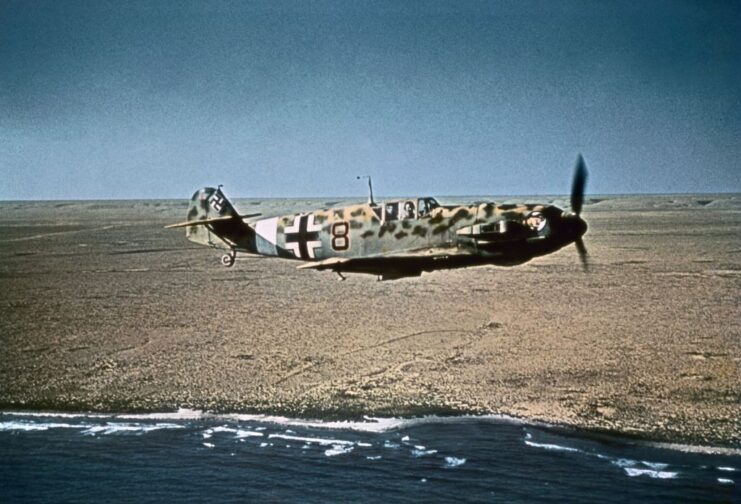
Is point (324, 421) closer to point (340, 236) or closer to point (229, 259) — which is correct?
point (340, 236)

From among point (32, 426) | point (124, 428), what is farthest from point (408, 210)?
point (32, 426)

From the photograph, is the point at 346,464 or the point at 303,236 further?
the point at 346,464

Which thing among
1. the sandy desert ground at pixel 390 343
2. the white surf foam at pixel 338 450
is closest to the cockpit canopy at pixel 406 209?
the white surf foam at pixel 338 450

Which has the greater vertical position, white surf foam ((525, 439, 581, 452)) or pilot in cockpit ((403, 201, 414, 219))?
pilot in cockpit ((403, 201, 414, 219))

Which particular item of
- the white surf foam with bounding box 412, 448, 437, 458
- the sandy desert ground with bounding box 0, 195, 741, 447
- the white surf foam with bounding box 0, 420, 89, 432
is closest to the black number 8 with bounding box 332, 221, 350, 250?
the white surf foam with bounding box 412, 448, 437, 458

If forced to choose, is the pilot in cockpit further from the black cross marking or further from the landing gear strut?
the landing gear strut
